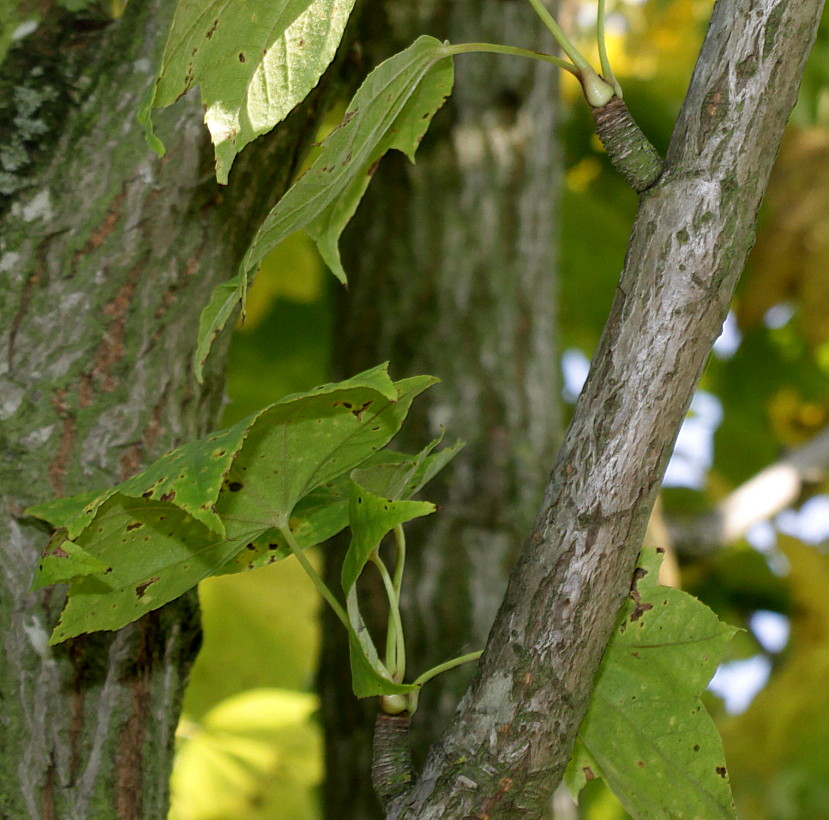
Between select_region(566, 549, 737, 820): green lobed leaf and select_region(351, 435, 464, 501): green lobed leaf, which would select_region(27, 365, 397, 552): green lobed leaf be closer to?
select_region(351, 435, 464, 501): green lobed leaf

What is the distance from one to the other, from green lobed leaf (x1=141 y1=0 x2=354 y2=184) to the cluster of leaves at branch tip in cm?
15

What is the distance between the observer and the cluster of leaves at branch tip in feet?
1.59

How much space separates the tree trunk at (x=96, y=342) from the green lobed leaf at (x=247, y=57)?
0.26 meters

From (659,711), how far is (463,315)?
1132 mm

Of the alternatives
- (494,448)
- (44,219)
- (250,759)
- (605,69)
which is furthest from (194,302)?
(250,759)

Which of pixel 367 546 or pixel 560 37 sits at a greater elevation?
pixel 560 37

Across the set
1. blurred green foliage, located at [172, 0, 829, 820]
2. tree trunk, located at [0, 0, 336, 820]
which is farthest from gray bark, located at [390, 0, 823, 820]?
blurred green foliage, located at [172, 0, 829, 820]

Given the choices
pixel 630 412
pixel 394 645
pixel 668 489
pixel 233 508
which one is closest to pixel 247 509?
pixel 233 508

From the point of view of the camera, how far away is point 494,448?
5.10ft

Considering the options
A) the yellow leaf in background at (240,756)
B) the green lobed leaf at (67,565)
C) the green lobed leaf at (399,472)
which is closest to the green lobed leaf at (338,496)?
the green lobed leaf at (399,472)

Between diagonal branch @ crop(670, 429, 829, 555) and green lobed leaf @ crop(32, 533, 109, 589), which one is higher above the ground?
green lobed leaf @ crop(32, 533, 109, 589)

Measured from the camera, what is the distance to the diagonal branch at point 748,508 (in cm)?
203

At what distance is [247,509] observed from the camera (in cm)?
55

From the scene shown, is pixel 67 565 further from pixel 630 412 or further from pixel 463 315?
pixel 463 315
